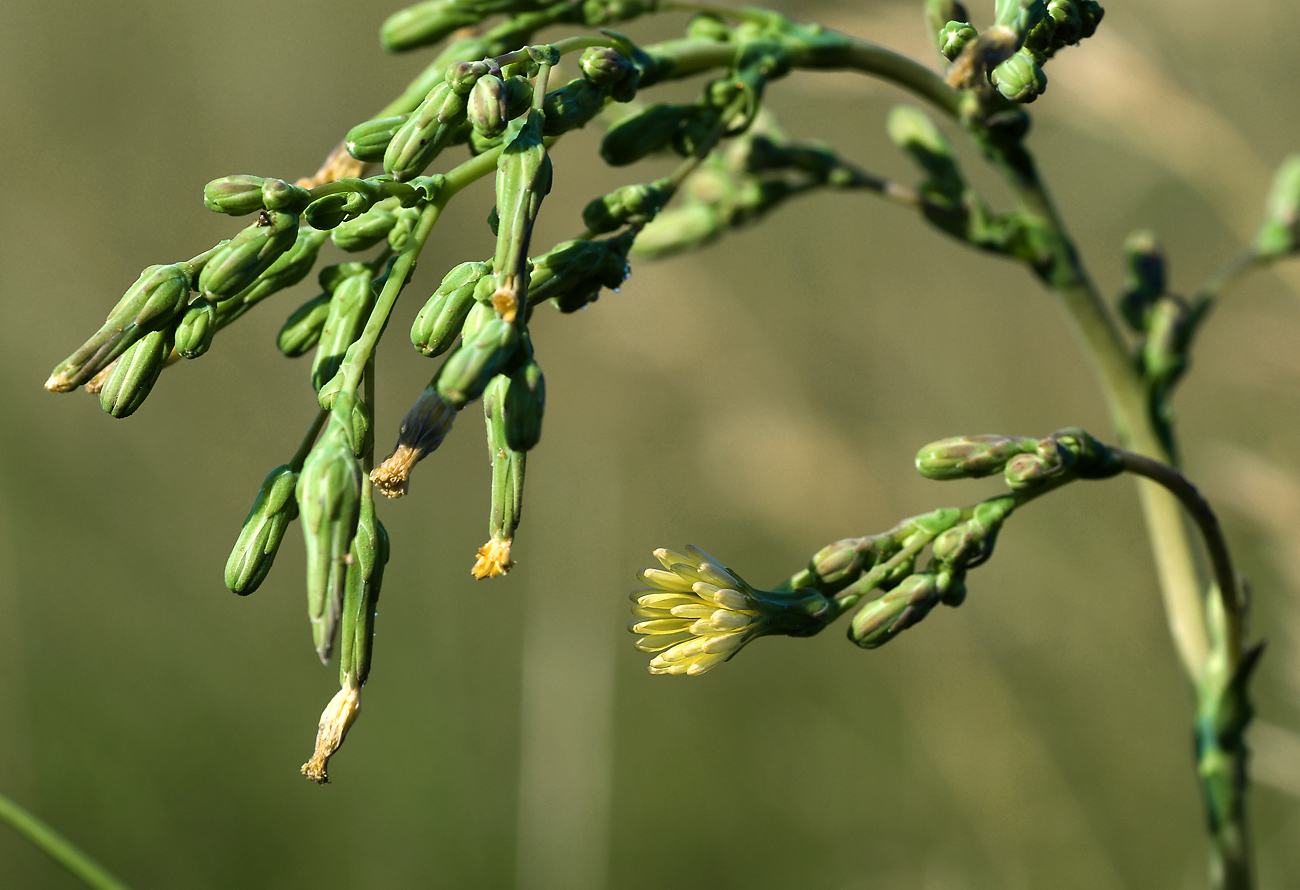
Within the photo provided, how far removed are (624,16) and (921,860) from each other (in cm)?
349

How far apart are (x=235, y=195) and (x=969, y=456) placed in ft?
3.94

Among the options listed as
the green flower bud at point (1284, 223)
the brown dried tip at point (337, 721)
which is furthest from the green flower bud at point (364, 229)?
the green flower bud at point (1284, 223)

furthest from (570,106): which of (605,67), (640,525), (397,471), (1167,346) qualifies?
(640,525)

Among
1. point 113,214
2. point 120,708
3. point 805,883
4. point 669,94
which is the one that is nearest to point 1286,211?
point 805,883

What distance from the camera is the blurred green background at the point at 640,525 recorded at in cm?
400

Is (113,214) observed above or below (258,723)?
above

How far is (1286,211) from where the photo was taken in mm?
2447

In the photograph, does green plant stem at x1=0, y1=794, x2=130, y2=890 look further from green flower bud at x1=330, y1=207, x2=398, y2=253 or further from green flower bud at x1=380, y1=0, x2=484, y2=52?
green flower bud at x1=380, y1=0, x2=484, y2=52

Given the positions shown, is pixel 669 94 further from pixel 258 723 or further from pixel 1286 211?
pixel 1286 211

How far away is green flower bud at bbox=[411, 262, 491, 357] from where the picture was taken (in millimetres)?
1335

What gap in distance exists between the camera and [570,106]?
150 centimetres

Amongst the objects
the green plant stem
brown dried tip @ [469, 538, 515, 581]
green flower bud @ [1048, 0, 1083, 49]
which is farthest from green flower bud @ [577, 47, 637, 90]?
the green plant stem

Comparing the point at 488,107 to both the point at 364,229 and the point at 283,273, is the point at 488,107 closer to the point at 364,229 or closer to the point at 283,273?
the point at 364,229

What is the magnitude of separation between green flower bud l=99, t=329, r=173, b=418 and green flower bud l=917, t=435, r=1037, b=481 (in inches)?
46.6
